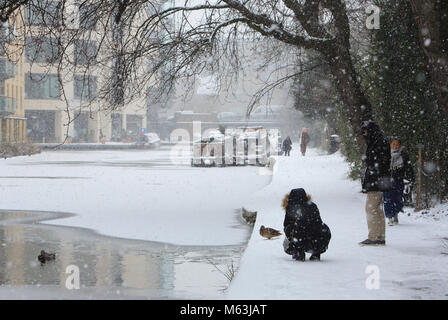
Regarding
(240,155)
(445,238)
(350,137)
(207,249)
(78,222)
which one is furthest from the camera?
(240,155)

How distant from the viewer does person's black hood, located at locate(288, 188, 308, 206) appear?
8555 mm

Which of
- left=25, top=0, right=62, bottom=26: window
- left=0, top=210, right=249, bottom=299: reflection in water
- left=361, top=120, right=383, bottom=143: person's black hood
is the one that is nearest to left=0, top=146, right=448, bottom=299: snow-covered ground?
left=0, top=210, right=249, bottom=299: reflection in water

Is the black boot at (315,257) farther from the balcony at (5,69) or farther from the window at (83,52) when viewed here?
the balcony at (5,69)

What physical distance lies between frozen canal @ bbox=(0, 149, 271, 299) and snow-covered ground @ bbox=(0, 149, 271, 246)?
23mm

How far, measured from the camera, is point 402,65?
48.1ft

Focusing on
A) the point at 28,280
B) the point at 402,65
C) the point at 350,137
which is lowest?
the point at 28,280

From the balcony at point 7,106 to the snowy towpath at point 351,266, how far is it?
4271cm

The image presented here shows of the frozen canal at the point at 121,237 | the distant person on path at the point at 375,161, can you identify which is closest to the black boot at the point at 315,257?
the frozen canal at the point at 121,237

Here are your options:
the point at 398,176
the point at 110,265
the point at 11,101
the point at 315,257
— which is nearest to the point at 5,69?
the point at 11,101

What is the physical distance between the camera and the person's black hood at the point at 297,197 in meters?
8.55

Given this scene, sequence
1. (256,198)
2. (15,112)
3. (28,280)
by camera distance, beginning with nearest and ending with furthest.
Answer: (28,280) < (256,198) < (15,112)

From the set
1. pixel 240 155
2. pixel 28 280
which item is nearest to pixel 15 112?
pixel 240 155

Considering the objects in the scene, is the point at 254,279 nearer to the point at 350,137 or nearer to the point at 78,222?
the point at 78,222

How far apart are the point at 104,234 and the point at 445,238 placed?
19.2ft
